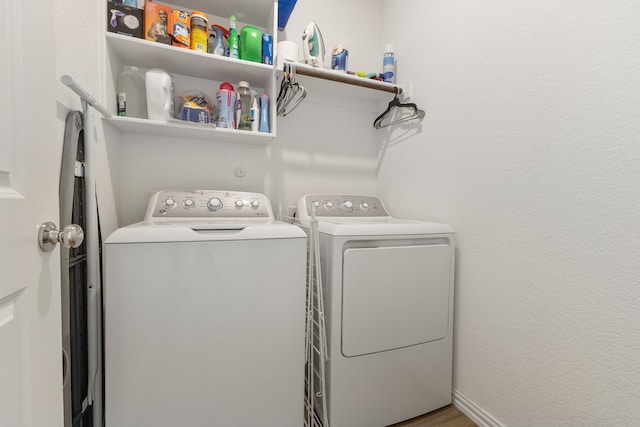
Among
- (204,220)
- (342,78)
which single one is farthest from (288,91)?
(204,220)

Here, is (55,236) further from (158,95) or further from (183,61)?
(183,61)

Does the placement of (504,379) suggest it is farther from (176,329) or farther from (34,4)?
(34,4)

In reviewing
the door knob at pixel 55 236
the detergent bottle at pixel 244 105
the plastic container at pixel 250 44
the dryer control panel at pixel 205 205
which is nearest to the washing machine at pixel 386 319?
the dryer control panel at pixel 205 205

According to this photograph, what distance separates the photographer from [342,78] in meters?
1.69

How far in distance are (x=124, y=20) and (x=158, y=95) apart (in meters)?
0.36

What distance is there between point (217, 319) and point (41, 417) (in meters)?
0.52

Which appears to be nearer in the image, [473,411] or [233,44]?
[473,411]

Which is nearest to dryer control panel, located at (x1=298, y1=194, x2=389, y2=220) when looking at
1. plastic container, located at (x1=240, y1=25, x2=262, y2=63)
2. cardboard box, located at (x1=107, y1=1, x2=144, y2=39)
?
plastic container, located at (x1=240, y1=25, x2=262, y2=63)

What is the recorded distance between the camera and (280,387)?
114 cm

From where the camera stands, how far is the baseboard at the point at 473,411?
1.25m

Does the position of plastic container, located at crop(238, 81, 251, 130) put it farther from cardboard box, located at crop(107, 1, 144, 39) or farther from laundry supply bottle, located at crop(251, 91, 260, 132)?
cardboard box, located at crop(107, 1, 144, 39)

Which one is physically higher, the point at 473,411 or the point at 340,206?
the point at 340,206

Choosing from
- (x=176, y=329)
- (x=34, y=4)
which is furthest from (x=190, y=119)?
(x=176, y=329)

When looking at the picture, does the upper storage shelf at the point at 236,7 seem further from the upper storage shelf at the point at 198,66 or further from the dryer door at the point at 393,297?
the dryer door at the point at 393,297
